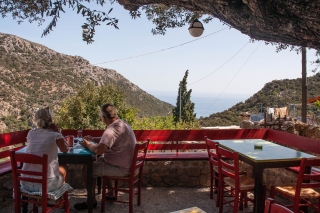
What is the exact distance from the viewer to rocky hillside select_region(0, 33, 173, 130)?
23047mm

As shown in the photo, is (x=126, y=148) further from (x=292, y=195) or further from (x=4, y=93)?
(x=4, y=93)

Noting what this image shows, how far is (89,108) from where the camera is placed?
2127cm

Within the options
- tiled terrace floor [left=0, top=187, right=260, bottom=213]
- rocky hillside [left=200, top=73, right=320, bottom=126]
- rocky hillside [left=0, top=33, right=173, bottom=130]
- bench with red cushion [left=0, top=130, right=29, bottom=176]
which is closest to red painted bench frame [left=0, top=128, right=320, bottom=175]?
bench with red cushion [left=0, top=130, right=29, bottom=176]

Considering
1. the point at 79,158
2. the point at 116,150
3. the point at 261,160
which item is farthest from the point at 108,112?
the point at 261,160

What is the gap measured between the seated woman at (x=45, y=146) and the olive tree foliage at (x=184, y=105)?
24484mm

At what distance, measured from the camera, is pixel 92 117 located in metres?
21.4

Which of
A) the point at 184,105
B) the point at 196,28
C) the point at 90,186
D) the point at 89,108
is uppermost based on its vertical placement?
the point at 196,28

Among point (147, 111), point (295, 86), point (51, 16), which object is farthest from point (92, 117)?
point (295, 86)

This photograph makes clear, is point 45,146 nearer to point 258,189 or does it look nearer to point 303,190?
point 258,189

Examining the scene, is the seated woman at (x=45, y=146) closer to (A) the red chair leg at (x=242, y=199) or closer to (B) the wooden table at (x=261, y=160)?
(B) the wooden table at (x=261, y=160)

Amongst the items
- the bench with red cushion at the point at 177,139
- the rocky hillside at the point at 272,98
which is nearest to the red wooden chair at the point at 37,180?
the bench with red cushion at the point at 177,139

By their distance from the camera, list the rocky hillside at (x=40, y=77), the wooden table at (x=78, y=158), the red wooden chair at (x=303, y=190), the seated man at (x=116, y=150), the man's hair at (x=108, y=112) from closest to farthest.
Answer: the red wooden chair at (x=303, y=190)
the wooden table at (x=78, y=158)
the seated man at (x=116, y=150)
the man's hair at (x=108, y=112)
the rocky hillside at (x=40, y=77)

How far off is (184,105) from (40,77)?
1256 cm

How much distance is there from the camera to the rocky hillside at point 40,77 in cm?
2305
